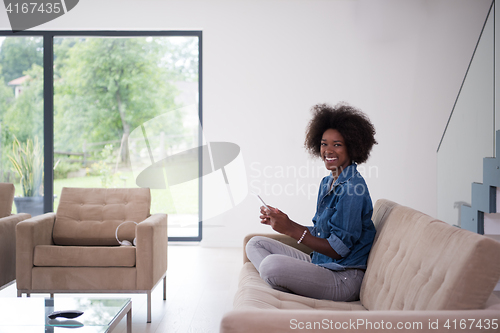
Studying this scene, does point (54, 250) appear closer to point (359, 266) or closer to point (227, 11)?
point (359, 266)

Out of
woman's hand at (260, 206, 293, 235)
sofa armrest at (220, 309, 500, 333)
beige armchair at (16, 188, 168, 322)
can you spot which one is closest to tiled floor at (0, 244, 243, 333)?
beige armchair at (16, 188, 168, 322)

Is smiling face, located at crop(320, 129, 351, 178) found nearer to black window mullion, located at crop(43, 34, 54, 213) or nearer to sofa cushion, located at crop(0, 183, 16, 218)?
sofa cushion, located at crop(0, 183, 16, 218)

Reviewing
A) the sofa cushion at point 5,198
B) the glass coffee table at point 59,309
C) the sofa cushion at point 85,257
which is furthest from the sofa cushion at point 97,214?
the glass coffee table at point 59,309

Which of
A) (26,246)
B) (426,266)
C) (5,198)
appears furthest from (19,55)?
(426,266)

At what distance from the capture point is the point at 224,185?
5.12 m

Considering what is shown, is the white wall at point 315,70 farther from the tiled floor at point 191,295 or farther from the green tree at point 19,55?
the tiled floor at point 191,295

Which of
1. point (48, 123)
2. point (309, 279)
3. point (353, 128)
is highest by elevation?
point (48, 123)

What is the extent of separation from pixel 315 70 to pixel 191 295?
3129 mm

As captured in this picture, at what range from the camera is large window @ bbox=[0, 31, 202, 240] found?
5227 mm

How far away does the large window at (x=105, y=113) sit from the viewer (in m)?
5.23

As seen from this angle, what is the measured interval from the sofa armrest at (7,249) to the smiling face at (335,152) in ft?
7.93

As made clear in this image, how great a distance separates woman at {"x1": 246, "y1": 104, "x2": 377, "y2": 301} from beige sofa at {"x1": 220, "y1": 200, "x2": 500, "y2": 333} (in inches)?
4.8

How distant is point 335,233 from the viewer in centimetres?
193

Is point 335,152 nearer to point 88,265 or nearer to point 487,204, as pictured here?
point 487,204
